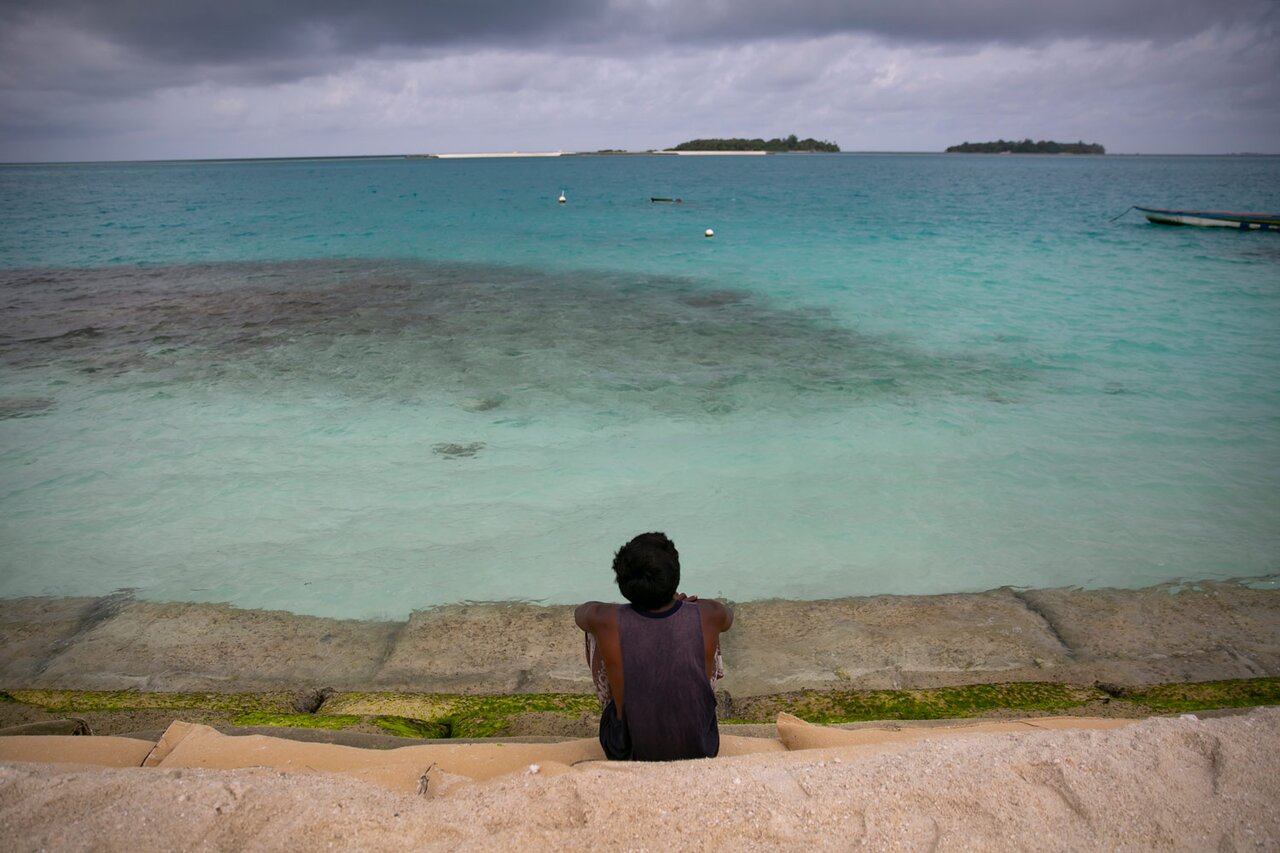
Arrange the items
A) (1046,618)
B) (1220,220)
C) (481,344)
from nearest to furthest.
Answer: (1046,618)
(481,344)
(1220,220)

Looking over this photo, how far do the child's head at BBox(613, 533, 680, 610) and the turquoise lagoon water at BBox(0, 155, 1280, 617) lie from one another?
3.23m

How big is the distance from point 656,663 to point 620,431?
6576mm

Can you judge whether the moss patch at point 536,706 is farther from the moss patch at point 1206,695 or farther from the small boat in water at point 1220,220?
the small boat in water at point 1220,220

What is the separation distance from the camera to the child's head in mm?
Result: 2922

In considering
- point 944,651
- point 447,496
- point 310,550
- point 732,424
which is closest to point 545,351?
point 732,424

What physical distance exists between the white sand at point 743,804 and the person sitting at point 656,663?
0.58ft

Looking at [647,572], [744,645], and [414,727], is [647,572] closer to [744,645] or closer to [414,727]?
[414,727]

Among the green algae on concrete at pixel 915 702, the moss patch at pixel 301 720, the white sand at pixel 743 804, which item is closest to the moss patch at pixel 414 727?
the moss patch at pixel 301 720

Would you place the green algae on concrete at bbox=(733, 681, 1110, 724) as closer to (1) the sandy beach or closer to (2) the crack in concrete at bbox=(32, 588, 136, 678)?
(1) the sandy beach

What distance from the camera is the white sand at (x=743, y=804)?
2.41m

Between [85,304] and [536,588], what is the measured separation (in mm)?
16075

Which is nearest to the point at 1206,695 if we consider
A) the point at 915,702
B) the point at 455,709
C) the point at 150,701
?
the point at 915,702

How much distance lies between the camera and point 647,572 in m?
2.92

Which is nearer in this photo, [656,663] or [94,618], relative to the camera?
[656,663]
